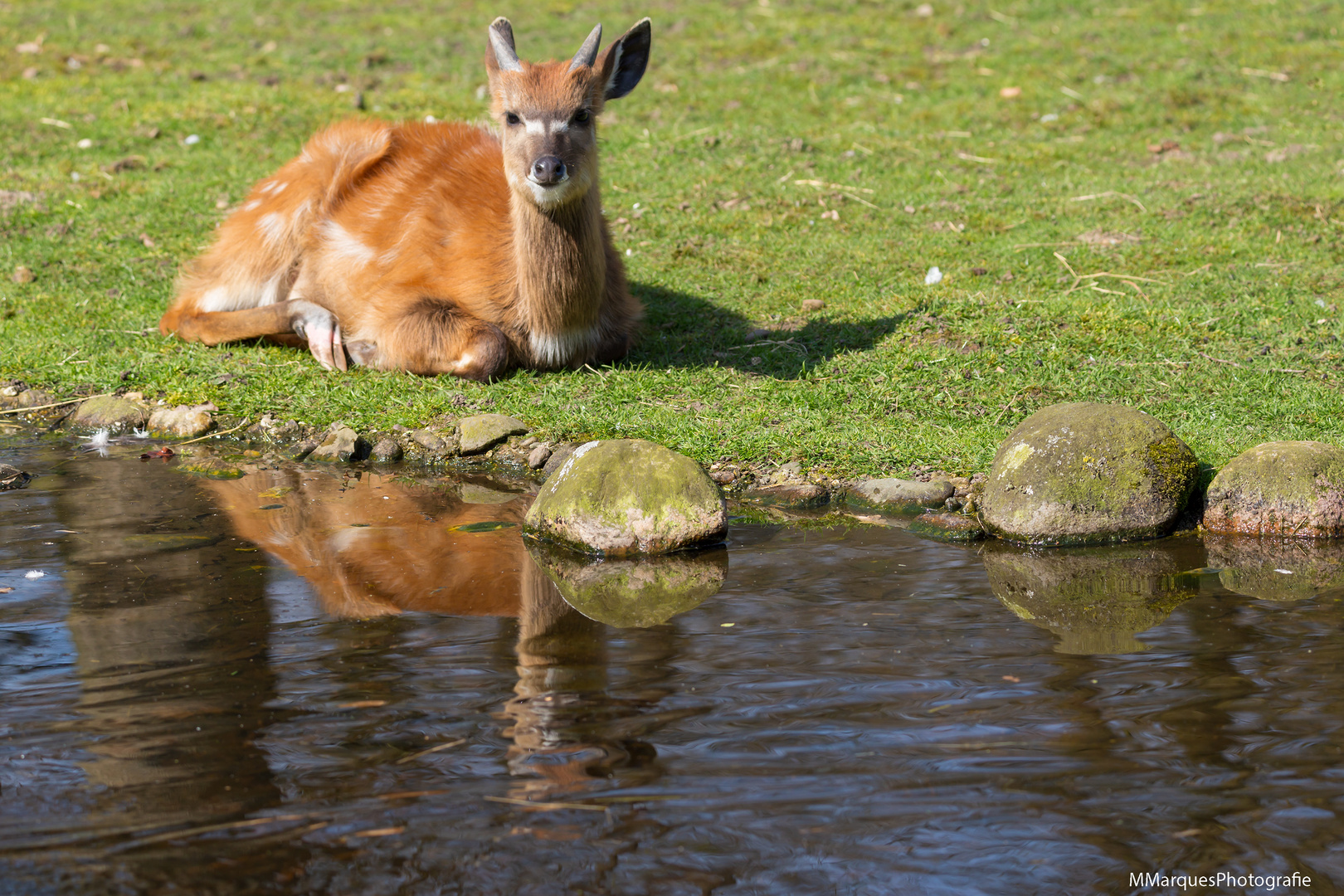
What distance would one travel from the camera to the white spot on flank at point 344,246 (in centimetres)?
716

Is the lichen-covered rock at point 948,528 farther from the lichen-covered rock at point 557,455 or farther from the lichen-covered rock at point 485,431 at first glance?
the lichen-covered rock at point 485,431

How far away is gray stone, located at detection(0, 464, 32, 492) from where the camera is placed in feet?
17.2

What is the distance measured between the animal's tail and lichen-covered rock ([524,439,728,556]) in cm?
353

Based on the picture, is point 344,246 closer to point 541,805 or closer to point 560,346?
point 560,346

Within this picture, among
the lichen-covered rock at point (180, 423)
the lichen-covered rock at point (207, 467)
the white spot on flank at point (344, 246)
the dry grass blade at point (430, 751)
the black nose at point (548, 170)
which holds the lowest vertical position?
the dry grass blade at point (430, 751)

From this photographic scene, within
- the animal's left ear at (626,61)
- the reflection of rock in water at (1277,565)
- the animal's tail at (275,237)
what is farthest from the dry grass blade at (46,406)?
the reflection of rock in water at (1277,565)

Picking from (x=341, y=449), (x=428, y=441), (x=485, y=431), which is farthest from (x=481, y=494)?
(x=341, y=449)

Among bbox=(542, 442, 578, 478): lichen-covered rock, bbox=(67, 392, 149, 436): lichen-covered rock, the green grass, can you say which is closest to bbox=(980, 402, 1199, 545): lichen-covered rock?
the green grass

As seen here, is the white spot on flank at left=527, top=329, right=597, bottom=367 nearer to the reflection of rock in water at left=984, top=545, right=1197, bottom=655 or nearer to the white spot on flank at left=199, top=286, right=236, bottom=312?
the white spot on flank at left=199, top=286, right=236, bottom=312

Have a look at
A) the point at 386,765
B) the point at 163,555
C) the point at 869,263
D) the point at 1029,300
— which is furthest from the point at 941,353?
the point at 386,765

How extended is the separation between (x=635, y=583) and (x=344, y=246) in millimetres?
3769

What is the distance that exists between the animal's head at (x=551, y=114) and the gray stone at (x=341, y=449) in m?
1.42

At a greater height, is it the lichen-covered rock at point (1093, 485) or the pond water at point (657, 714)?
the lichen-covered rock at point (1093, 485)

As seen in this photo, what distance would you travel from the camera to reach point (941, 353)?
656 centimetres
